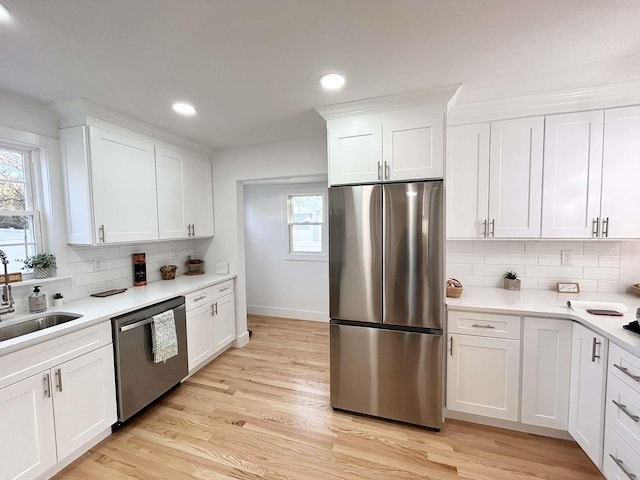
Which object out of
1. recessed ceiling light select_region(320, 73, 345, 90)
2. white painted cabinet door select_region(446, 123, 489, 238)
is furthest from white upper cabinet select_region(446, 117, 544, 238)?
recessed ceiling light select_region(320, 73, 345, 90)

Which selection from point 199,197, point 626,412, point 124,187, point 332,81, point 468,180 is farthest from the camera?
point 199,197

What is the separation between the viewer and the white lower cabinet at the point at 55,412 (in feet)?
4.91

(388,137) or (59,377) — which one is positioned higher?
(388,137)

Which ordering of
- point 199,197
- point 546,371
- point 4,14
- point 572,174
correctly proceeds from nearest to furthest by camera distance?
point 4,14, point 546,371, point 572,174, point 199,197

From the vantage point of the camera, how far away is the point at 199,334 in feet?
9.39

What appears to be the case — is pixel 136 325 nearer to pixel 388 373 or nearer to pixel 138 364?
pixel 138 364

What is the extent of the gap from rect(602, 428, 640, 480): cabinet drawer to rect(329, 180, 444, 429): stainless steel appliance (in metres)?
0.88

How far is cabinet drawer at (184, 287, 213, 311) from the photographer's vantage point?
→ 269 centimetres

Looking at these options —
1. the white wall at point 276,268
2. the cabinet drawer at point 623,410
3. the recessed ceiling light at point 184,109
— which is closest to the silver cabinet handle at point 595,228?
the cabinet drawer at point 623,410

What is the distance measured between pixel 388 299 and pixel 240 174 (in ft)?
7.67

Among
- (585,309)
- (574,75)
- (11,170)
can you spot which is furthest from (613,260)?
(11,170)

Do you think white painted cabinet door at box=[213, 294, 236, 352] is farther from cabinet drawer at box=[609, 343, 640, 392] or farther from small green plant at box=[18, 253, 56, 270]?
cabinet drawer at box=[609, 343, 640, 392]

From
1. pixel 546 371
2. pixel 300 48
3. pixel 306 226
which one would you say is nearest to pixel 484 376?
pixel 546 371

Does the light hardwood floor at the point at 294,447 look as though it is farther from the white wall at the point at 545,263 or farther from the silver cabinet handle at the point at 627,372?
the white wall at the point at 545,263
